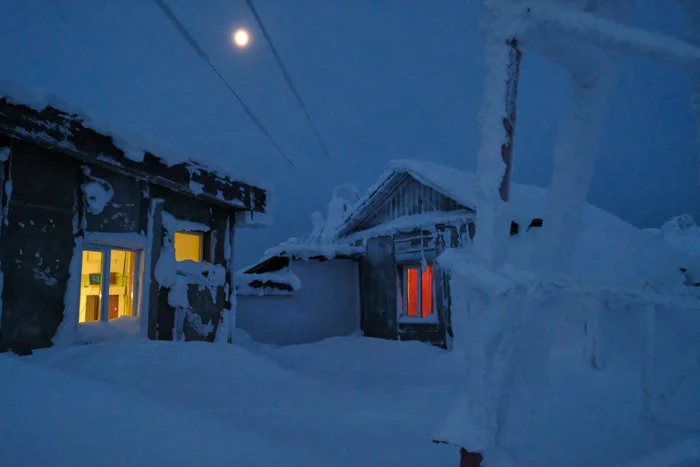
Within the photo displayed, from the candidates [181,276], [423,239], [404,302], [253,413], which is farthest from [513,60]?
[404,302]

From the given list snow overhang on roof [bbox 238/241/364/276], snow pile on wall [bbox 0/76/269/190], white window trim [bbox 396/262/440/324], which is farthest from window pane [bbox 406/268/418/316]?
snow pile on wall [bbox 0/76/269/190]

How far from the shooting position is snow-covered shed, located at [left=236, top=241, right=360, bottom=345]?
11305 millimetres

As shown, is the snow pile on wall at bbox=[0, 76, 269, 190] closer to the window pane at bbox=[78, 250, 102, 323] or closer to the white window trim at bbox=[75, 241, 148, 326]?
the white window trim at bbox=[75, 241, 148, 326]

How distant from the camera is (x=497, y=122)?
2.60 meters

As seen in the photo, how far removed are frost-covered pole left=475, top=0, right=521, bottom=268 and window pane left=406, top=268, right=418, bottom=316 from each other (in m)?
9.65

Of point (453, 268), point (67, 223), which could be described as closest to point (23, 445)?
point (453, 268)

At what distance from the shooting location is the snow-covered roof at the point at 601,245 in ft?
27.9

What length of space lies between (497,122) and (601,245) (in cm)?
802

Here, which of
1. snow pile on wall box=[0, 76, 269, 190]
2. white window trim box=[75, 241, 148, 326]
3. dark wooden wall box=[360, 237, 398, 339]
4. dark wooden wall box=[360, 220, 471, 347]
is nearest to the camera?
snow pile on wall box=[0, 76, 269, 190]

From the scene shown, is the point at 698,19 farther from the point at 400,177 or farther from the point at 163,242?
the point at 400,177

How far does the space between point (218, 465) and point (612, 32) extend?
326cm

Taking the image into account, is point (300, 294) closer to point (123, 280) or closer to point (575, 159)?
point (123, 280)

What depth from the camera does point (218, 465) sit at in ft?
7.75

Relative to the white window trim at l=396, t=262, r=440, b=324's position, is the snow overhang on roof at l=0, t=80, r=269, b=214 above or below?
above
